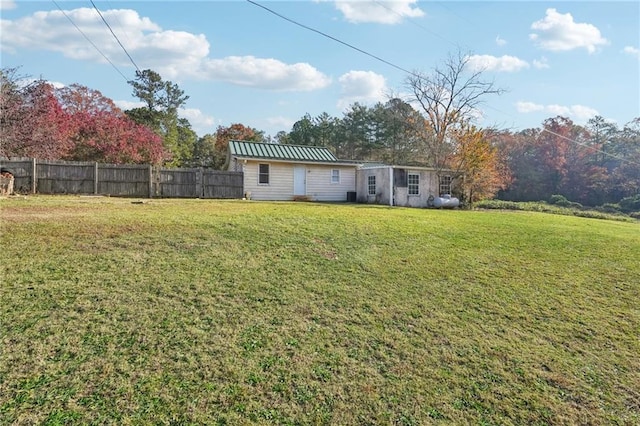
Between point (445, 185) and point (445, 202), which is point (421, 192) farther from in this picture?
point (445, 185)

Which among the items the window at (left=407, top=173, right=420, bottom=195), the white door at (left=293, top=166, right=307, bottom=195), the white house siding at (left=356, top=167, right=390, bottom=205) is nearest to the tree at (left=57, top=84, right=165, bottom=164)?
the white door at (left=293, top=166, right=307, bottom=195)

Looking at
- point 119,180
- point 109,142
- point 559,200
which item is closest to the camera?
point 119,180

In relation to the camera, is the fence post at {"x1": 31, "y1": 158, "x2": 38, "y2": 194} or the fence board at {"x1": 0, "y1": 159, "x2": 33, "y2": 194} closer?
the fence board at {"x1": 0, "y1": 159, "x2": 33, "y2": 194}

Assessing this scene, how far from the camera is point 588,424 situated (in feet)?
9.37

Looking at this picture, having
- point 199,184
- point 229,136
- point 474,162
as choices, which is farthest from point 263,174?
point 229,136

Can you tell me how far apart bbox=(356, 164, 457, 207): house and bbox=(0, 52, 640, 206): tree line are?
3.10 ft

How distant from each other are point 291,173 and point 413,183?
6.22 metres

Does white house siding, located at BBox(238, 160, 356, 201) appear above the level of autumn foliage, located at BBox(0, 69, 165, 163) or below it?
below

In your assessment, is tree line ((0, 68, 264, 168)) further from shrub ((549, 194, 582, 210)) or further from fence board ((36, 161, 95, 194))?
shrub ((549, 194, 582, 210))

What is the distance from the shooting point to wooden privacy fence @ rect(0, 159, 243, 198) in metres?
13.2

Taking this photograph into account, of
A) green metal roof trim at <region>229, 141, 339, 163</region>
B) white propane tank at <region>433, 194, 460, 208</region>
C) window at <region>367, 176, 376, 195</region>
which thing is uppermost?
green metal roof trim at <region>229, 141, 339, 163</region>

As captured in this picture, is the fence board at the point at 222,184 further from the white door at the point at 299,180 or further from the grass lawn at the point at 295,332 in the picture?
the grass lawn at the point at 295,332

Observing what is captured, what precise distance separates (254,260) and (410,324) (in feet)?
8.02

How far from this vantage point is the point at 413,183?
62.4 ft
